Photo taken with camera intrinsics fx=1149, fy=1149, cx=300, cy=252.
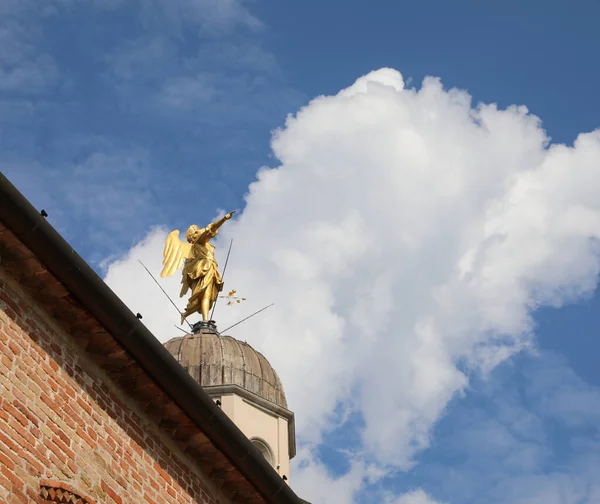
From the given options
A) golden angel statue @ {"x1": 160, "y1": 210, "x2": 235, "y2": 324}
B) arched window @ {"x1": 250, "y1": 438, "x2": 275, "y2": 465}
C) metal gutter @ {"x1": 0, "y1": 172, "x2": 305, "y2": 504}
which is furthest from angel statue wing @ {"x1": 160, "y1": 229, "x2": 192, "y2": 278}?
metal gutter @ {"x1": 0, "y1": 172, "x2": 305, "y2": 504}

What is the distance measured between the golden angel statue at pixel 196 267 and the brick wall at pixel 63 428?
10557mm

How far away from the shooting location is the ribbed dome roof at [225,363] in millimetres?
21672

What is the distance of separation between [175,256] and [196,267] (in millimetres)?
500

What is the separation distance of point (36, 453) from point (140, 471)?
1.77 metres

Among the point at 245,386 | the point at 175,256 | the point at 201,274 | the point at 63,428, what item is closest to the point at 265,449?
the point at 245,386

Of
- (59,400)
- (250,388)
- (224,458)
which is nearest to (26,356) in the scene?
(59,400)

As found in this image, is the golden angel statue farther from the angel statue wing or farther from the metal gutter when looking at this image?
the metal gutter

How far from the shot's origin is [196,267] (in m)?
23.2

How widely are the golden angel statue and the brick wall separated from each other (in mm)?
10557

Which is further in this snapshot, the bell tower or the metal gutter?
the bell tower

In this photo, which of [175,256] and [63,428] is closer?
[63,428]

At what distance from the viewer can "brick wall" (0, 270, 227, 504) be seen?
10375 mm

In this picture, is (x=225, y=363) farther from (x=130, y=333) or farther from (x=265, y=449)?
(x=130, y=333)

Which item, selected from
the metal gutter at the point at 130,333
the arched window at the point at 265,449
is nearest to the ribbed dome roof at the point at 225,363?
the arched window at the point at 265,449
